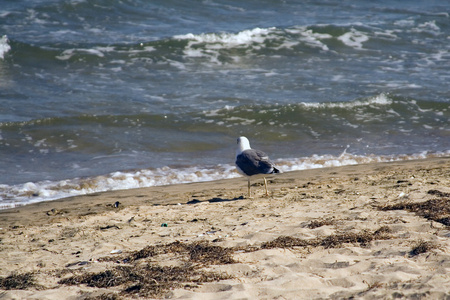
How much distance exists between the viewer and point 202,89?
14211mm

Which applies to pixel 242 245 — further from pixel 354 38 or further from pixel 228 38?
pixel 354 38

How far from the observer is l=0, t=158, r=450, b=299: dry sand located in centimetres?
404

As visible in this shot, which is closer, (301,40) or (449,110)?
(449,110)

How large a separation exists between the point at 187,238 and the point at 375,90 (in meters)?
9.98

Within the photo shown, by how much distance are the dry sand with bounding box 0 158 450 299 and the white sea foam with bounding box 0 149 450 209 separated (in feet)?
1.86

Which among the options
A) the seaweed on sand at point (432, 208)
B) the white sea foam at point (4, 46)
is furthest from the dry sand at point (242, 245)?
the white sea foam at point (4, 46)

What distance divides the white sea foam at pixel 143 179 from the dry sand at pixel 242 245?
57 cm

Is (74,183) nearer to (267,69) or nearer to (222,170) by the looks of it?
(222,170)

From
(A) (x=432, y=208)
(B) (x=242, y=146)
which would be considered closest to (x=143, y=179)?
(B) (x=242, y=146)

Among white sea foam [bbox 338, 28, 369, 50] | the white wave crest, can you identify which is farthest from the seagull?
white sea foam [bbox 338, 28, 369, 50]

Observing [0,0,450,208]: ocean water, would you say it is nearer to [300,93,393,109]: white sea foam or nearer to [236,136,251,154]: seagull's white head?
[300,93,393,109]: white sea foam

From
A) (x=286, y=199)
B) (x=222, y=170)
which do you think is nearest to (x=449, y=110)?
(x=222, y=170)

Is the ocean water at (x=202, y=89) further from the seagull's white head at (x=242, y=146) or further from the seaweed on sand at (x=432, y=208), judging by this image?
the seaweed on sand at (x=432, y=208)

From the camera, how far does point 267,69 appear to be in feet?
52.7
